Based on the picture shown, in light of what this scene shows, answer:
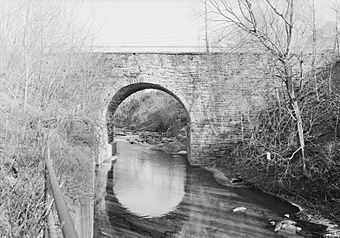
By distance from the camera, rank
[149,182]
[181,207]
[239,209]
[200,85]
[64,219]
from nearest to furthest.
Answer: [64,219] → [239,209] → [181,207] → [149,182] → [200,85]

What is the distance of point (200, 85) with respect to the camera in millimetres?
15180

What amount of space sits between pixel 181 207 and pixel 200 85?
6.79 m

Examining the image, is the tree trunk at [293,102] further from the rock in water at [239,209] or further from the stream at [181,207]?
the rock in water at [239,209]

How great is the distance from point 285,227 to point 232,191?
359 centimetres

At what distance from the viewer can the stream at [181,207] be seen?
750cm

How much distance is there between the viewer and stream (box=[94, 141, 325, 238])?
295 inches

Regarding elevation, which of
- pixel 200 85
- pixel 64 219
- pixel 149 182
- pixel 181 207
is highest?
pixel 200 85

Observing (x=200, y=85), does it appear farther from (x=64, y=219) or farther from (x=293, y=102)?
(x=64, y=219)

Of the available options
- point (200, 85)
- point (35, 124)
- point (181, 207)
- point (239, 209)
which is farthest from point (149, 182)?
point (35, 124)

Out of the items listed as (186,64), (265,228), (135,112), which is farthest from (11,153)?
(135,112)

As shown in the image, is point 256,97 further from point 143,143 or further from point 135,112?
point 135,112

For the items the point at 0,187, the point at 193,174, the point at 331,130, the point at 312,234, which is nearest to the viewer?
the point at 0,187

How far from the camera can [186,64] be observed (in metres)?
15.0

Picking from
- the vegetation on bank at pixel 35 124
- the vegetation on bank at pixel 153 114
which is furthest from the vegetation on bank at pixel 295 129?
the vegetation on bank at pixel 153 114
